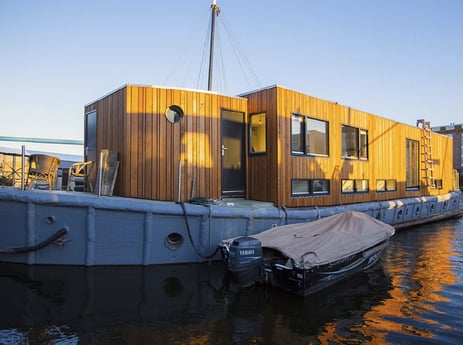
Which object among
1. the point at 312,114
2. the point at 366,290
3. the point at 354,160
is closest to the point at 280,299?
the point at 366,290

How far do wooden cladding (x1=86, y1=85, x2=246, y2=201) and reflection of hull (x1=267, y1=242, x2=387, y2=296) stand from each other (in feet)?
10.4

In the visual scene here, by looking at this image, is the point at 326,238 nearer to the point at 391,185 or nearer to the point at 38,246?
the point at 38,246

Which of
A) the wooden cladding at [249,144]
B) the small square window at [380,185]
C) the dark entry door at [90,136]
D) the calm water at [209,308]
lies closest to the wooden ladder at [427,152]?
the small square window at [380,185]

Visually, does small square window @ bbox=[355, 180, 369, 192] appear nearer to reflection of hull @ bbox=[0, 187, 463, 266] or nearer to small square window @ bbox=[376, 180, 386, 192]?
small square window @ bbox=[376, 180, 386, 192]

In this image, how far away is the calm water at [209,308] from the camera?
4266 millimetres

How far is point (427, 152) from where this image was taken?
16.3m

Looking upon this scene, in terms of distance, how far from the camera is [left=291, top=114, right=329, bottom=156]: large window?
959 centimetres

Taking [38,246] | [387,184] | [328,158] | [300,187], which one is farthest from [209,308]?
[387,184]

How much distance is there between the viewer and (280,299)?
5.65 m

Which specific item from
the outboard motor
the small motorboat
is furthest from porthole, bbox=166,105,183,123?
the outboard motor

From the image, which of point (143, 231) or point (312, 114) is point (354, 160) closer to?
point (312, 114)

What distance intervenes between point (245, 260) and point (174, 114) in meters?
4.10

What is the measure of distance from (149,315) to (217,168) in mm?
4546

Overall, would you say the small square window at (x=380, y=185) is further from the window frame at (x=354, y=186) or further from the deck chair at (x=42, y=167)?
the deck chair at (x=42, y=167)
